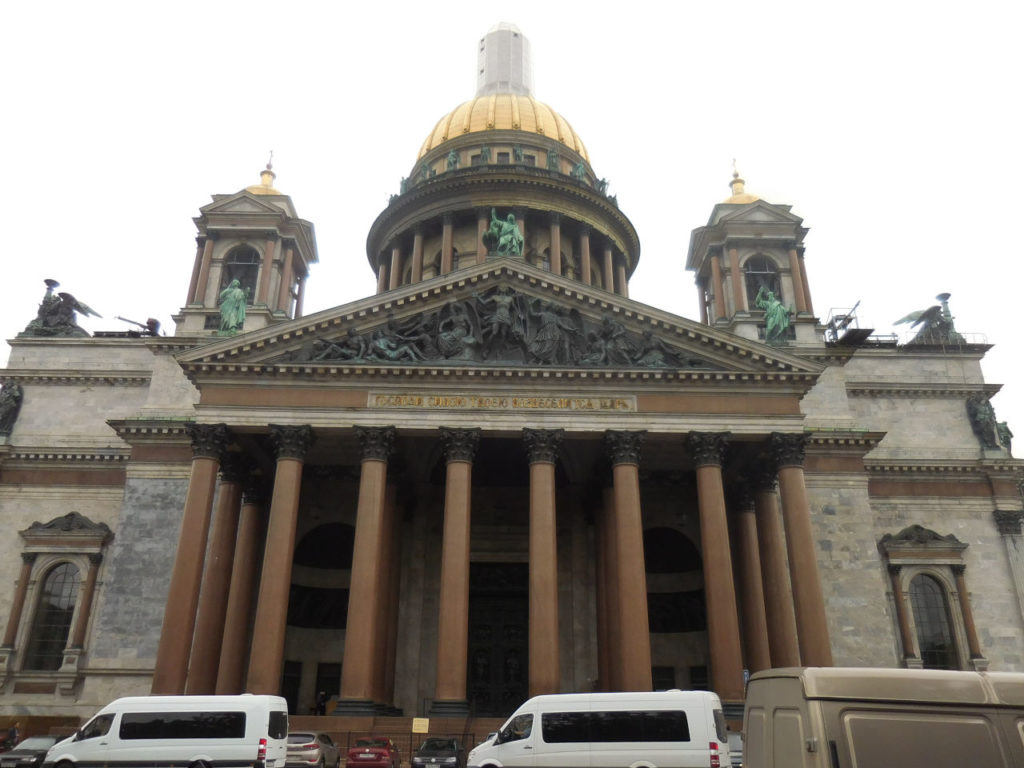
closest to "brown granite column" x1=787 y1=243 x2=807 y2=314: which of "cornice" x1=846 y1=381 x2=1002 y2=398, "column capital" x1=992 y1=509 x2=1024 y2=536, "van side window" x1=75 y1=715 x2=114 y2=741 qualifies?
"cornice" x1=846 y1=381 x2=1002 y2=398

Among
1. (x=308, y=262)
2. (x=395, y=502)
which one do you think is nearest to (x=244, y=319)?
(x=308, y=262)

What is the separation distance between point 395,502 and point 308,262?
60.6ft

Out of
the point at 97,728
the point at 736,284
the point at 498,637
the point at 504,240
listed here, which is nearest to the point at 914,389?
the point at 736,284

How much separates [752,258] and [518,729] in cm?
3039

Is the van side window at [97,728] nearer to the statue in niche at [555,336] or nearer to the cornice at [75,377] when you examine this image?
the statue in niche at [555,336]

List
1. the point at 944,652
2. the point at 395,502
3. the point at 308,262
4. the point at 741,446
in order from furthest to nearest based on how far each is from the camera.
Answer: the point at 308,262 → the point at 944,652 → the point at 395,502 → the point at 741,446

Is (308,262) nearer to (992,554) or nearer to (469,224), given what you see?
(469,224)

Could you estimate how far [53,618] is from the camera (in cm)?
3428

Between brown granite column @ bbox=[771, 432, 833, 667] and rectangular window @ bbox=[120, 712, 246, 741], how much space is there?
16.8 metres

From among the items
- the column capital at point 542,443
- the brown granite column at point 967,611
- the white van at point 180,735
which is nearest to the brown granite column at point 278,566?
the white van at point 180,735

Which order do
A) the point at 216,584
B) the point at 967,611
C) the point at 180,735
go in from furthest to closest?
the point at 967,611 → the point at 216,584 → the point at 180,735

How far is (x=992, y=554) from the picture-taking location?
116ft

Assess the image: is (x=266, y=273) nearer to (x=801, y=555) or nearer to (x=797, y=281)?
(x=797, y=281)

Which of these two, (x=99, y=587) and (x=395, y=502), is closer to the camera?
(x=395, y=502)
